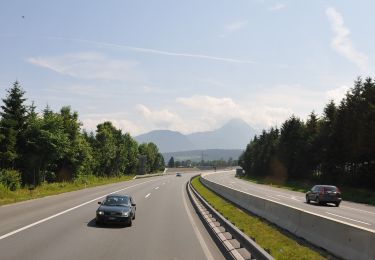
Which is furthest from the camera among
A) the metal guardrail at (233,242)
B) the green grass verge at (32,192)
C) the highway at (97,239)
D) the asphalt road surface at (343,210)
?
the green grass verge at (32,192)

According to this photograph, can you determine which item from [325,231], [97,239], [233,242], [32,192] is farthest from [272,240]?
[32,192]

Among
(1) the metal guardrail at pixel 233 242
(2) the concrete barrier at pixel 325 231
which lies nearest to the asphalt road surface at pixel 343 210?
(2) the concrete barrier at pixel 325 231

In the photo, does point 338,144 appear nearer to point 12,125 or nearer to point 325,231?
point 12,125

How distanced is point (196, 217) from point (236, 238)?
28.0 feet

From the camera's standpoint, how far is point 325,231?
37.1 ft

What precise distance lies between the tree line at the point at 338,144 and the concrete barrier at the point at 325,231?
103 ft

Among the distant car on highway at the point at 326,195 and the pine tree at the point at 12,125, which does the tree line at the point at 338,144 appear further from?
the pine tree at the point at 12,125

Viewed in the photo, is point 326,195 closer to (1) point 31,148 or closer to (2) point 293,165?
(1) point 31,148

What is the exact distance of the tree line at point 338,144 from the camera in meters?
48.9

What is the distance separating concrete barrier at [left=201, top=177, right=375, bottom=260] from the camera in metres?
8.77

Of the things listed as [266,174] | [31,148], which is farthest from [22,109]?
[266,174]

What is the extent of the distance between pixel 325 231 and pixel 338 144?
49.2 meters

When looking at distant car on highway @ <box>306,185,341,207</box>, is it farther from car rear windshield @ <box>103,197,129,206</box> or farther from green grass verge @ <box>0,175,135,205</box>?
green grass verge @ <box>0,175,135,205</box>

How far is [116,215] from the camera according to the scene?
1748 cm
